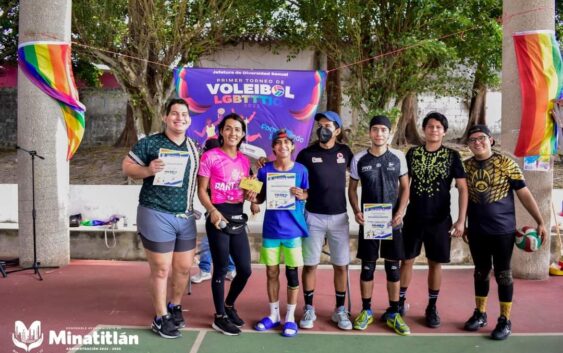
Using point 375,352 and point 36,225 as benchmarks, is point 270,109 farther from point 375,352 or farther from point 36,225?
point 375,352

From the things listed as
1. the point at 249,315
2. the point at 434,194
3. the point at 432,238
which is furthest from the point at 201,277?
the point at 434,194

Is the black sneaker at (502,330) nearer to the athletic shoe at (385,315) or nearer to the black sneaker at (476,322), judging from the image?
the black sneaker at (476,322)

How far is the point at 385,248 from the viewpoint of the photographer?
4305mm

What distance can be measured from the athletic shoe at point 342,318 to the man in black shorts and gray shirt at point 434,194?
2.41 ft

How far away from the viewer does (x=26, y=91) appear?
6293 millimetres

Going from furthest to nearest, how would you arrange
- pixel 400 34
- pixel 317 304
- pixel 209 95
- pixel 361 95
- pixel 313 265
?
pixel 361 95
pixel 400 34
pixel 209 95
pixel 317 304
pixel 313 265

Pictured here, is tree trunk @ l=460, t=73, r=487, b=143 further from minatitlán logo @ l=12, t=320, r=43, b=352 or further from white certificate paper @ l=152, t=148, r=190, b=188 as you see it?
minatitlán logo @ l=12, t=320, r=43, b=352

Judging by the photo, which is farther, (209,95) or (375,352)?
(209,95)

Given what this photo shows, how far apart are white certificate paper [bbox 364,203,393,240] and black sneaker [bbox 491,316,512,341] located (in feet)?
3.74

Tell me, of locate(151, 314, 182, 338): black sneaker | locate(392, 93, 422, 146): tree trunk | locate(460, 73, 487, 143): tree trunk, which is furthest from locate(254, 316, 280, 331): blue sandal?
locate(460, 73, 487, 143): tree trunk

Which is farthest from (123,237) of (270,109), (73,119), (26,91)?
(270,109)

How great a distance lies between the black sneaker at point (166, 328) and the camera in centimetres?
409

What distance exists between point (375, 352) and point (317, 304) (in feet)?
4.09

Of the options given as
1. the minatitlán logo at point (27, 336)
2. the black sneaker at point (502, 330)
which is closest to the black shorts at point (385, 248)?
the black sneaker at point (502, 330)
